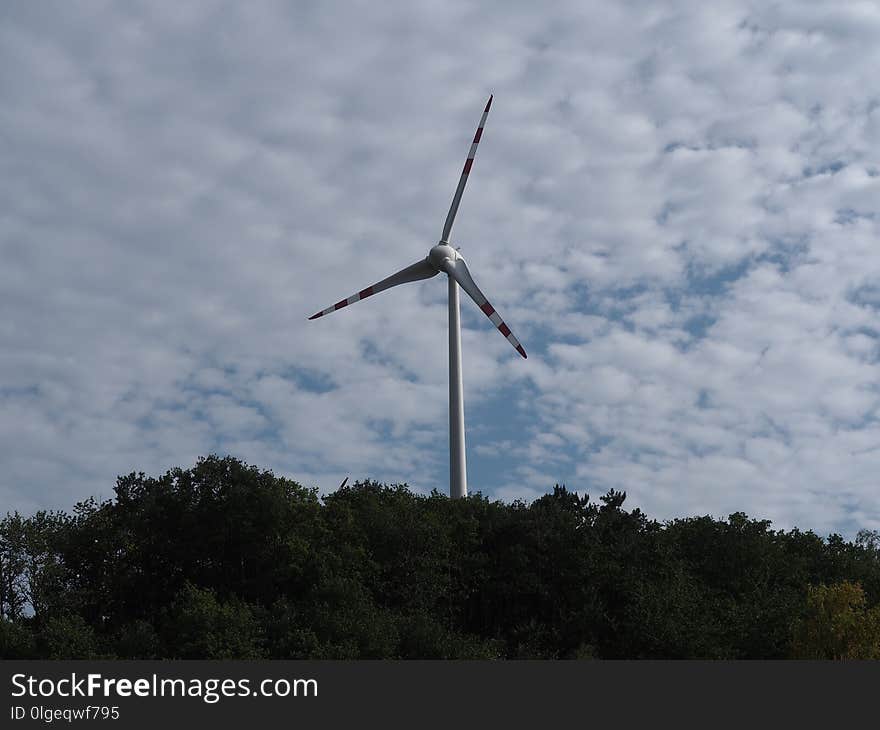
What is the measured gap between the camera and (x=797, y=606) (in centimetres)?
8844

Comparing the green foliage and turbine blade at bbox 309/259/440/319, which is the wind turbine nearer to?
turbine blade at bbox 309/259/440/319

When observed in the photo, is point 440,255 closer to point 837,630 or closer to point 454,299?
point 454,299

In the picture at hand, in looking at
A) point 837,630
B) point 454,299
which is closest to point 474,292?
point 454,299

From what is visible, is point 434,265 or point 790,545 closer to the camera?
point 434,265

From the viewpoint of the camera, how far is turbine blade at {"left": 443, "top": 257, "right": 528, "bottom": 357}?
9256 cm

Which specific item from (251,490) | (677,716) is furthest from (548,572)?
(677,716)

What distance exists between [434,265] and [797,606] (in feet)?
130

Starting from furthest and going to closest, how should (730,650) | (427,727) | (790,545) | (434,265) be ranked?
1. (790,545)
2. (434,265)
3. (730,650)
4. (427,727)

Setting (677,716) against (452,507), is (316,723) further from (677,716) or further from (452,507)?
(452,507)

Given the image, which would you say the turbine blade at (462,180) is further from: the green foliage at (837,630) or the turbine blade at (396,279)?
the green foliage at (837,630)

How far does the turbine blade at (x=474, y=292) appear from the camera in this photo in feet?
304

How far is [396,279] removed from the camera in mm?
95000

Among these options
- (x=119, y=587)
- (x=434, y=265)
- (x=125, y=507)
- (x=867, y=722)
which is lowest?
(x=867, y=722)

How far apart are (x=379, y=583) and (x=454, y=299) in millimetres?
23592
